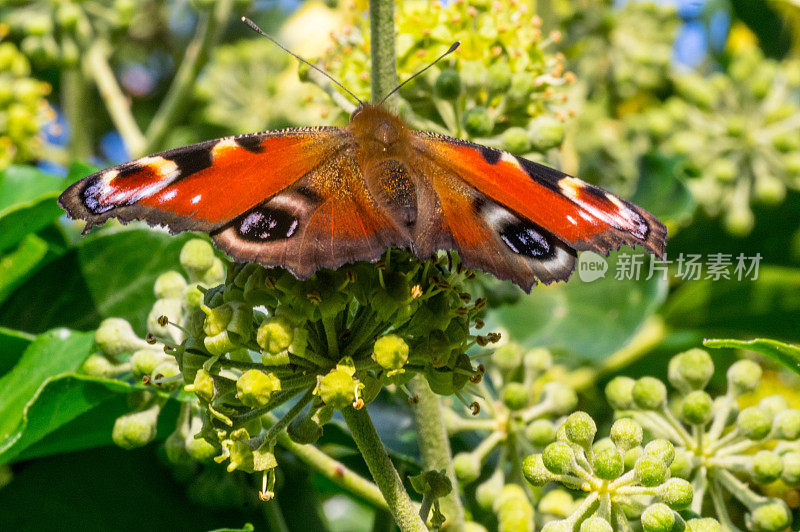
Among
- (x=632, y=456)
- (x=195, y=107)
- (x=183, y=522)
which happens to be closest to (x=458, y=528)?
(x=632, y=456)

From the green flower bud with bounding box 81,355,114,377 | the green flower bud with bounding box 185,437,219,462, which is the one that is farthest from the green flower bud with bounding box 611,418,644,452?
the green flower bud with bounding box 81,355,114,377

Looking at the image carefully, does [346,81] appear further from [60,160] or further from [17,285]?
[60,160]

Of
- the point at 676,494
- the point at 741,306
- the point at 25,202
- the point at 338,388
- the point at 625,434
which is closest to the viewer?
the point at 338,388

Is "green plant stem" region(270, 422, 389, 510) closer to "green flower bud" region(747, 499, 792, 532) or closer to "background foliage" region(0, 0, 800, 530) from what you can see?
"background foliage" region(0, 0, 800, 530)

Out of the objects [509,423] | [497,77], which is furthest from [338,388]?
[497,77]

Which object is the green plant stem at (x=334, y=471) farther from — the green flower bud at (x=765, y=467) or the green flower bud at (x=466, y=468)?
the green flower bud at (x=765, y=467)

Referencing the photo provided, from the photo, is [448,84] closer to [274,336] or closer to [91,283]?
[274,336]
